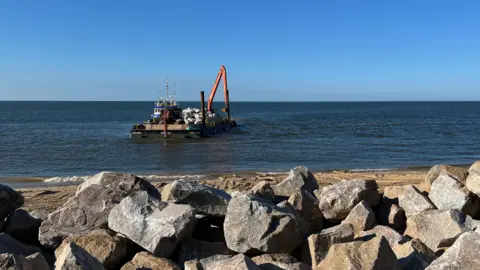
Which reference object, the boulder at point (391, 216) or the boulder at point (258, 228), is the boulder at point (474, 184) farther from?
the boulder at point (258, 228)

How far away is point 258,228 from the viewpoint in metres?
4.40

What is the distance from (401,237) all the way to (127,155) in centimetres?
2492

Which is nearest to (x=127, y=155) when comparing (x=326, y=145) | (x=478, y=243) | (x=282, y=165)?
(x=282, y=165)

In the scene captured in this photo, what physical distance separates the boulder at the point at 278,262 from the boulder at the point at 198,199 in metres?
0.95

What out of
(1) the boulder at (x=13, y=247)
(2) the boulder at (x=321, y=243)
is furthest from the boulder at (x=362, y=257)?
(1) the boulder at (x=13, y=247)

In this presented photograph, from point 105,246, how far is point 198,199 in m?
1.15

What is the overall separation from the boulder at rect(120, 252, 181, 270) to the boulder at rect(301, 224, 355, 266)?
1.28m

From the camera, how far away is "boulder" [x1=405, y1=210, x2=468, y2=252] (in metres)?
4.77

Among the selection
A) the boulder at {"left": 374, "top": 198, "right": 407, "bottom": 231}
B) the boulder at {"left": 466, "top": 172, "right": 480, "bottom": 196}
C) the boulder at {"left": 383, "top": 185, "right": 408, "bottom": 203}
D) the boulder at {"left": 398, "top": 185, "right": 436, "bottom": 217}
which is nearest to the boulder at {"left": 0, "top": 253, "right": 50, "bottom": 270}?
the boulder at {"left": 374, "top": 198, "right": 407, "bottom": 231}

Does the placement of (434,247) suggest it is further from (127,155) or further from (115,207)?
(127,155)

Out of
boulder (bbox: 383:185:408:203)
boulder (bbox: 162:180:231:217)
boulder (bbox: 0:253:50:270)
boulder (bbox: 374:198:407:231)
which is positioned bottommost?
boulder (bbox: 374:198:407:231)

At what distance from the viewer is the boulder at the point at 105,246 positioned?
4.42m

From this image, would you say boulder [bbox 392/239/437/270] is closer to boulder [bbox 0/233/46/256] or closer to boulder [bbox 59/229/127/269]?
boulder [bbox 59/229/127/269]

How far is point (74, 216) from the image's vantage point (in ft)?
17.3
